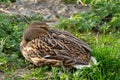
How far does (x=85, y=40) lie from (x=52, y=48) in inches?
52.3

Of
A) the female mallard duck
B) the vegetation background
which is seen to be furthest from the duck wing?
the vegetation background

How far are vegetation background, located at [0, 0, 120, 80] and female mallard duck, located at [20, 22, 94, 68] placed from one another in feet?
0.40

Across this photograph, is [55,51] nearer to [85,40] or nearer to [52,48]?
[52,48]

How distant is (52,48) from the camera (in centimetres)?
735

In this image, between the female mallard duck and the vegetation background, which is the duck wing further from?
the vegetation background

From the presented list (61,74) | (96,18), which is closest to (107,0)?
(96,18)

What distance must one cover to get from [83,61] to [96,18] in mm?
2101

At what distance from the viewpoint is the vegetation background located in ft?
23.2

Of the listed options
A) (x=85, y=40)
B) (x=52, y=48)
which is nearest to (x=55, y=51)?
(x=52, y=48)

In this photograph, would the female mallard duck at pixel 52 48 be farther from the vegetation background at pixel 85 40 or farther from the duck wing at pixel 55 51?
the vegetation background at pixel 85 40

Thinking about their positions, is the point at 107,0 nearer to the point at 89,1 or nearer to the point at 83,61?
the point at 89,1

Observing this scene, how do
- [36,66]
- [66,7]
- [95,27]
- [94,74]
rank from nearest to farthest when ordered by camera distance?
1. [94,74]
2. [36,66]
3. [95,27]
4. [66,7]

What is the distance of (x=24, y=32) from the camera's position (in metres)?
7.82

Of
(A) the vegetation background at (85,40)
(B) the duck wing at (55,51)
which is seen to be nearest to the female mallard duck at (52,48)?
(B) the duck wing at (55,51)
